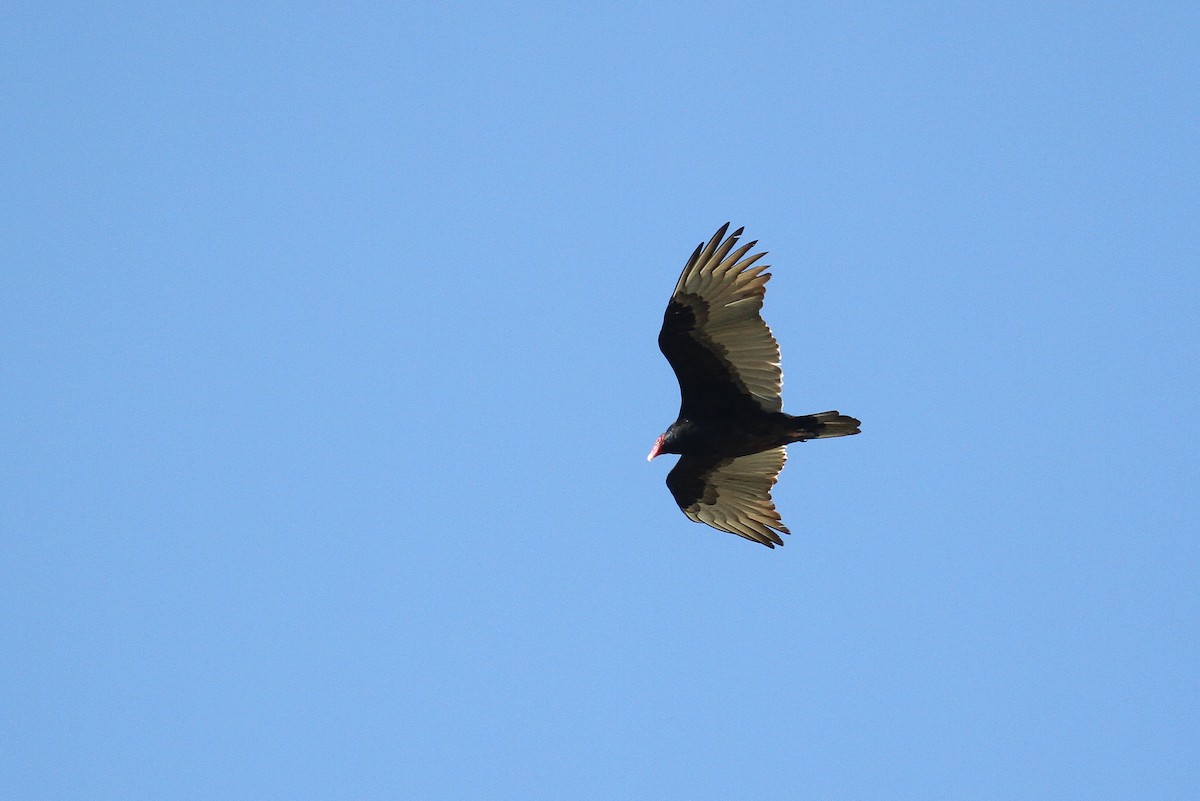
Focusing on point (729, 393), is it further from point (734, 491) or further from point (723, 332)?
point (734, 491)

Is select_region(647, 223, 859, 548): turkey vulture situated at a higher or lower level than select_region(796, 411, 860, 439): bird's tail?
higher

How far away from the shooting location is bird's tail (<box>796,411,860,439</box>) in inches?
349

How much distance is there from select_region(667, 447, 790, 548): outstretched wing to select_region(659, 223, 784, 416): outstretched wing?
0.74 meters

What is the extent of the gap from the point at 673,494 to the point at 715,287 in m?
2.02

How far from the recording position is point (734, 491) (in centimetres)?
1017

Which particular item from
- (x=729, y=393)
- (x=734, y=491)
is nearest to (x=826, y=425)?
(x=729, y=393)

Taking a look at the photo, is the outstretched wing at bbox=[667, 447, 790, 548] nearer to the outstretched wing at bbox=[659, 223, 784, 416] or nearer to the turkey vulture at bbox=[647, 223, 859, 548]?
the turkey vulture at bbox=[647, 223, 859, 548]

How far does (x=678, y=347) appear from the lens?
9.31 meters

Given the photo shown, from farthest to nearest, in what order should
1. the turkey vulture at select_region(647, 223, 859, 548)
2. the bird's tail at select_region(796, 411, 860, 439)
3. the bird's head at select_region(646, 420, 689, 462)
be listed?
the bird's head at select_region(646, 420, 689, 462) < the turkey vulture at select_region(647, 223, 859, 548) < the bird's tail at select_region(796, 411, 860, 439)

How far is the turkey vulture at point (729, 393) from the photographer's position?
357 inches

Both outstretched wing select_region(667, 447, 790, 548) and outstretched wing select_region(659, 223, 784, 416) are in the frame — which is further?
outstretched wing select_region(667, 447, 790, 548)

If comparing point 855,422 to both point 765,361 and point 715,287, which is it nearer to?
point 765,361

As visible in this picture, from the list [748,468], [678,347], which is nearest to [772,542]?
[748,468]

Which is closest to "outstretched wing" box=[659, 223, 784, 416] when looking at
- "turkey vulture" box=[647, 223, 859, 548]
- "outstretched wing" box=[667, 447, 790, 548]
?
"turkey vulture" box=[647, 223, 859, 548]
